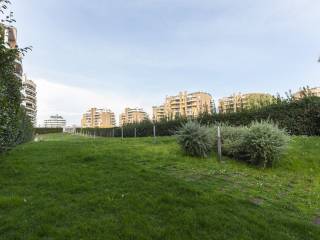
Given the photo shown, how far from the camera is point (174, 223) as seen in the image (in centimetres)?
506

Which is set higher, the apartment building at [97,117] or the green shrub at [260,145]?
the apartment building at [97,117]

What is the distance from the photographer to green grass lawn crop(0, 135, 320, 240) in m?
4.80

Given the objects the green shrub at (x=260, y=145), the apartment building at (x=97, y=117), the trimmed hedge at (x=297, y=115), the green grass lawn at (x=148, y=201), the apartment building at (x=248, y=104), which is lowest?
the green grass lawn at (x=148, y=201)

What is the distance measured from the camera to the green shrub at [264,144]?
1134 cm

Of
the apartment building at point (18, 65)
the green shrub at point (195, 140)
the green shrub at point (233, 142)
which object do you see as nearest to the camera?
the apartment building at point (18, 65)

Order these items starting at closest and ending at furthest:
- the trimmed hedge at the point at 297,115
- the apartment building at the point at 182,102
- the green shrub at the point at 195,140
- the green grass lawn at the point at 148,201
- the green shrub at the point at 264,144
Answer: the green grass lawn at the point at 148,201 < the green shrub at the point at 264,144 < the green shrub at the point at 195,140 < the trimmed hedge at the point at 297,115 < the apartment building at the point at 182,102

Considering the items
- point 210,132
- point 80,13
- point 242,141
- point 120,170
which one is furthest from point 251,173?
point 80,13

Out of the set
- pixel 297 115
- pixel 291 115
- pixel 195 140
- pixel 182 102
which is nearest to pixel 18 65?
pixel 195 140

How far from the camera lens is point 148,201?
5.94 m

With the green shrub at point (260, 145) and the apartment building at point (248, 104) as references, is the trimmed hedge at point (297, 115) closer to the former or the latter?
the apartment building at point (248, 104)

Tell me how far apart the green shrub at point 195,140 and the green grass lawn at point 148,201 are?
1328 millimetres

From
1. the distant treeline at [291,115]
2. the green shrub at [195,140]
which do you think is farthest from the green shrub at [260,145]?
the distant treeline at [291,115]

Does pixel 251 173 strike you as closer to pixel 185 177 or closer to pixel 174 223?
pixel 185 177

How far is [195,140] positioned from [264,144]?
8.33 feet
